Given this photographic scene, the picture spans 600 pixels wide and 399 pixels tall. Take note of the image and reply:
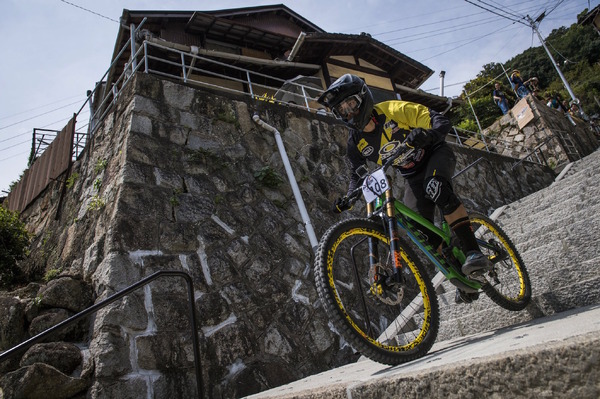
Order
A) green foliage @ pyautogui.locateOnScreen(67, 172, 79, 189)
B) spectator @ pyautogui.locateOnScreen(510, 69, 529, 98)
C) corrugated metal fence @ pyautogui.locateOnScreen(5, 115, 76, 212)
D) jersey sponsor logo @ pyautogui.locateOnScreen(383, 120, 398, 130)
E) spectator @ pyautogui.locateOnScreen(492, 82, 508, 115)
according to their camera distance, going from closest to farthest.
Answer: jersey sponsor logo @ pyautogui.locateOnScreen(383, 120, 398, 130) → green foliage @ pyautogui.locateOnScreen(67, 172, 79, 189) → corrugated metal fence @ pyautogui.locateOnScreen(5, 115, 76, 212) → spectator @ pyautogui.locateOnScreen(510, 69, 529, 98) → spectator @ pyautogui.locateOnScreen(492, 82, 508, 115)

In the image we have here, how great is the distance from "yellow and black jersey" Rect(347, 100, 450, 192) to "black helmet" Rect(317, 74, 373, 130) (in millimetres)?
Answer: 133

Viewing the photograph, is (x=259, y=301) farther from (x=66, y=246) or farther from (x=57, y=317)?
(x=66, y=246)

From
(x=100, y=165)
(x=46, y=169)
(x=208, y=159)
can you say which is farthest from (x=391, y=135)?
(x=46, y=169)

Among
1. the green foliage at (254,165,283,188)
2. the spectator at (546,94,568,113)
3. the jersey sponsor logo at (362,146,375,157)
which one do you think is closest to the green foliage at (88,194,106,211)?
the green foliage at (254,165,283,188)

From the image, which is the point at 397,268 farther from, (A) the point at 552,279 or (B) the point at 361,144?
(A) the point at 552,279

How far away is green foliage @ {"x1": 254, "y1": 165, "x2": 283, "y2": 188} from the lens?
634cm

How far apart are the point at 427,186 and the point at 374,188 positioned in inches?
20.7

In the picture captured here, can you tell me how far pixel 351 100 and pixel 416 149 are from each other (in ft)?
2.10

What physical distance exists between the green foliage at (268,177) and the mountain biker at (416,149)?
2.96 m

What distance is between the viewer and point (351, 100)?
128 inches

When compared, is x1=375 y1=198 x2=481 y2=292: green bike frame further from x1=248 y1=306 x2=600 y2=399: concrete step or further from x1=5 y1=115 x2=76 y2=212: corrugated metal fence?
x1=5 y1=115 x2=76 y2=212: corrugated metal fence

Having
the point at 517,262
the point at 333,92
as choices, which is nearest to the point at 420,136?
the point at 333,92

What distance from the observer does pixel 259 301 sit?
16.5 ft

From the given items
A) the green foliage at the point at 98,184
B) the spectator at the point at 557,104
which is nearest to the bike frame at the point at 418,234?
the green foliage at the point at 98,184
